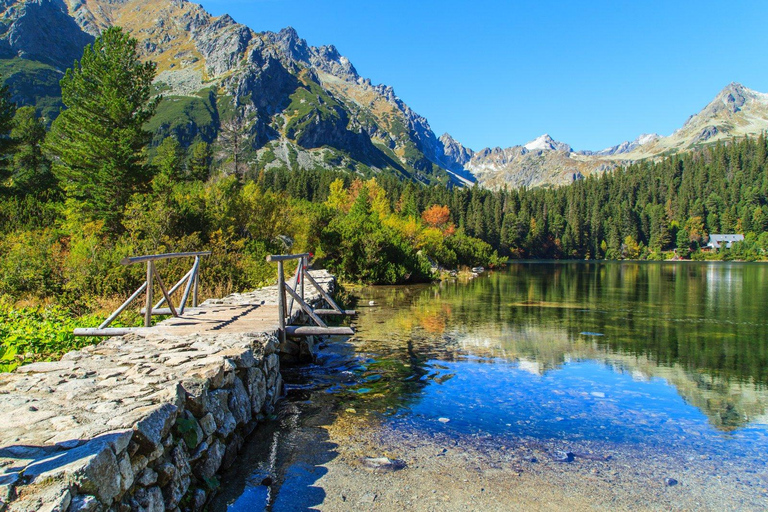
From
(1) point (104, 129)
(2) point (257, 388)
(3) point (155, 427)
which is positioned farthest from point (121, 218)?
(3) point (155, 427)

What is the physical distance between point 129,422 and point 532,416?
720cm

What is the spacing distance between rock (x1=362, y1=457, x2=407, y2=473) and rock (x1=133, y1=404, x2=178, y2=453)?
288cm

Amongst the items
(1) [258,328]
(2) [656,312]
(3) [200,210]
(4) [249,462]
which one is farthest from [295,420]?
(2) [656,312]

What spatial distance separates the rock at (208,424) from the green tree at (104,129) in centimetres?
2513

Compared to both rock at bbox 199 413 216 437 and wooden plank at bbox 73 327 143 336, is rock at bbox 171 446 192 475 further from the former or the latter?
wooden plank at bbox 73 327 143 336

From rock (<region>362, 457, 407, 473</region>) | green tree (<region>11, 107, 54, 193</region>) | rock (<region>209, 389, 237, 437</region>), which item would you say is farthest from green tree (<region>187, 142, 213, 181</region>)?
rock (<region>362, 457, 407, 473</region>)

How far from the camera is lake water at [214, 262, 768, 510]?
640 centimetres

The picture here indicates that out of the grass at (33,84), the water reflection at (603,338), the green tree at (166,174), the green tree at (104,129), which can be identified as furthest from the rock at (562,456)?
the grass at (33,84)

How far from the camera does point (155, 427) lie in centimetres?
472

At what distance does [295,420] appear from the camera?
870 cm

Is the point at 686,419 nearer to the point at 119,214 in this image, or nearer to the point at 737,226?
the point at 119,214

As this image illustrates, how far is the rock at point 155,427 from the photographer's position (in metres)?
4.50

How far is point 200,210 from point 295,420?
1911 centimetres

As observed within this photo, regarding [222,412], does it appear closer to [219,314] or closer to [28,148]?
[219,314]
